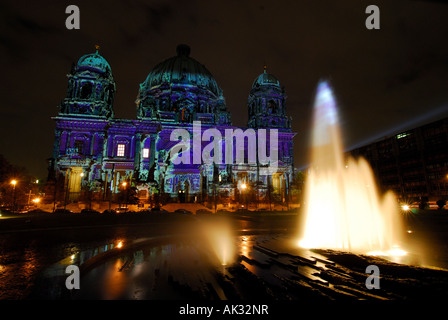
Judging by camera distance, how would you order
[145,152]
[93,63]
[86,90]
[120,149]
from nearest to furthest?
1. [145,152]
2. [120,149]
3. [86,90]
4. [93,63]

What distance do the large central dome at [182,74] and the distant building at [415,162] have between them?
5409cm

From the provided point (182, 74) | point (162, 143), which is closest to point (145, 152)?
point (162, 143)

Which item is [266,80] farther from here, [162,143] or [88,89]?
[88,89]

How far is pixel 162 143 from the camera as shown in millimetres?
44625

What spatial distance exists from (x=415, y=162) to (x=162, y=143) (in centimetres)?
6534

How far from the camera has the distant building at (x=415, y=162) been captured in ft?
181

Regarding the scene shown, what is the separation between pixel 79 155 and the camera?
38344 mm

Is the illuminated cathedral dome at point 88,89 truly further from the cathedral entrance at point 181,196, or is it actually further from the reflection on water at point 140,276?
the reflection on water at point 140,276

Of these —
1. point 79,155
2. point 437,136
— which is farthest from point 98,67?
point 437,136

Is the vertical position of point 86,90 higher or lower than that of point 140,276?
higher

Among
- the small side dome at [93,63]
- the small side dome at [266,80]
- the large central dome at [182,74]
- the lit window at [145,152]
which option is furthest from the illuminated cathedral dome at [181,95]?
the small side dome at [93,63]
